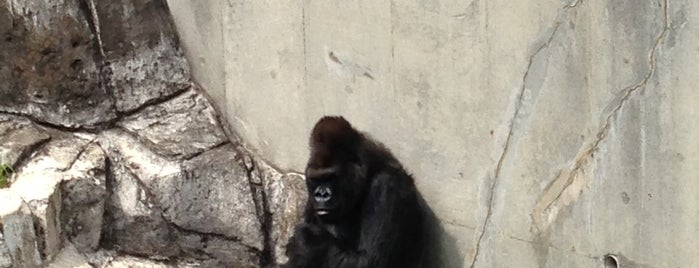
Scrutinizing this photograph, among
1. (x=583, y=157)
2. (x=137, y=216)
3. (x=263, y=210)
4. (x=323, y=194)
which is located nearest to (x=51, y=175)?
(x=137, y=216)

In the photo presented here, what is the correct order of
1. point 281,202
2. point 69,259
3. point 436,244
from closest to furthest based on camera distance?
point 436,244, point 69,259, point 281,202

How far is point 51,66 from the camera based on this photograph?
7.02 meters

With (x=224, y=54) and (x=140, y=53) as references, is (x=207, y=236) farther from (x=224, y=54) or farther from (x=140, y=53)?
(x=140, y=53)

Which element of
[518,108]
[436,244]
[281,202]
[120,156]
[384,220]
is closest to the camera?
[518,108]

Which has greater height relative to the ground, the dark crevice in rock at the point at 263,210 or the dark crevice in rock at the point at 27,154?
the dark crevice in rock at the point at 27,154

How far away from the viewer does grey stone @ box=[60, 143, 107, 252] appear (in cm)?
654

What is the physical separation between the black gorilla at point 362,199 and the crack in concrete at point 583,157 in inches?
25.9

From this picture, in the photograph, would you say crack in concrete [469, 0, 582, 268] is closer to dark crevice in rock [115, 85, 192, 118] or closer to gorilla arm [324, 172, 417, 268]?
gorilla arm [324, 172, 417, 268]

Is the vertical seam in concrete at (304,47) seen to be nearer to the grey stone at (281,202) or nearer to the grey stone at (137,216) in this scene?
the grey stone at (281,202)

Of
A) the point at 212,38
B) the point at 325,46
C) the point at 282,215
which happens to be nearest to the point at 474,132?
the point at 325,46

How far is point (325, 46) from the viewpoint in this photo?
6.20 m

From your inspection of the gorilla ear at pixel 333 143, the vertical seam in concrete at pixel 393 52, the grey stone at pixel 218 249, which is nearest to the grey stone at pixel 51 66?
the grey stone at pixel 218 249

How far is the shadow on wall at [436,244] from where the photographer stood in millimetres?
5582

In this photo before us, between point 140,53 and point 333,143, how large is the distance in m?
2.03
